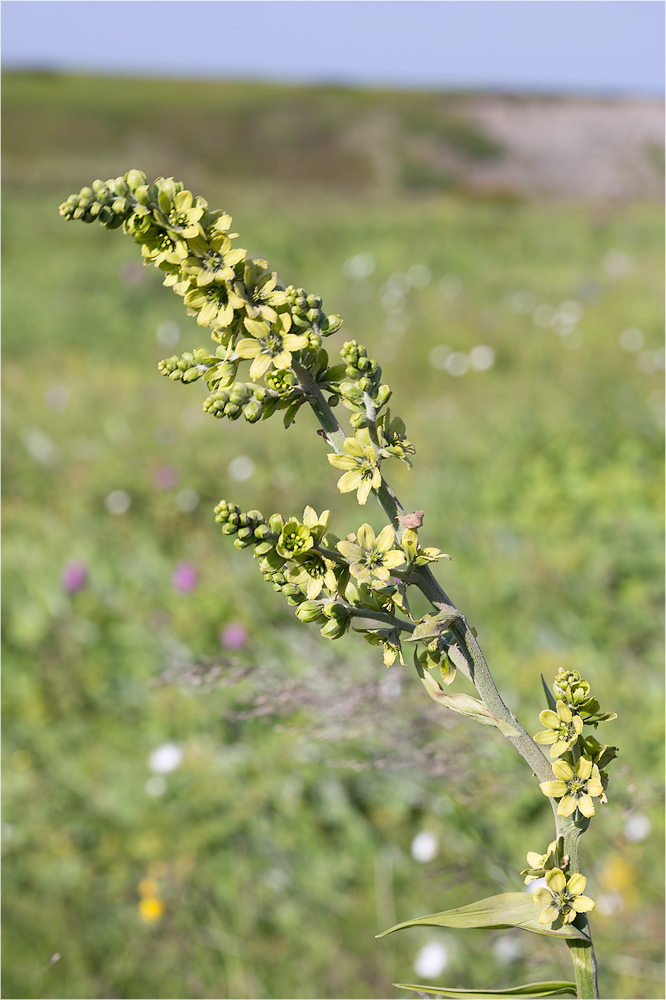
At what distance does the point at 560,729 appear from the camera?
0.87 meters

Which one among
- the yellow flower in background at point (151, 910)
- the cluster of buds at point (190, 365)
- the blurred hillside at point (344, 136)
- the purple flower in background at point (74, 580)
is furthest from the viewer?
the blurred hillside at point (344, 136)

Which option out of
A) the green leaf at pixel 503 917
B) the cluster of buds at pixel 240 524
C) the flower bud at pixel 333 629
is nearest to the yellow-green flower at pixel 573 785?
the green leaf at pixel 503 917

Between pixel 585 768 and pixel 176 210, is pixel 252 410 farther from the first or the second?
pixel 585 768

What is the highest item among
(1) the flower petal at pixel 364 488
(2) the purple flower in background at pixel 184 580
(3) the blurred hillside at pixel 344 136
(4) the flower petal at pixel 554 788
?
(3) the blurred hillside at pixel 344 136

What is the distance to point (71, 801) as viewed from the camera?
299 cm

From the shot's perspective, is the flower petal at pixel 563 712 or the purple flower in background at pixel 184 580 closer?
the flower petal at pixel 563 712

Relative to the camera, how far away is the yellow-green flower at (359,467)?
2.81 ft


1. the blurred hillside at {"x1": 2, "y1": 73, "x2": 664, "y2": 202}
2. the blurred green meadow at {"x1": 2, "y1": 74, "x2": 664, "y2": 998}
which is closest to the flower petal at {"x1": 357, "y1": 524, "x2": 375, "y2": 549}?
the blurred green meadow at {"x1": 2, "y1": 74, "x2": 664, "y2": 998}

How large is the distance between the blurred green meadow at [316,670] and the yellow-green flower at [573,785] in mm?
583

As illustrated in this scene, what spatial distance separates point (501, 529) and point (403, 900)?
192 cm

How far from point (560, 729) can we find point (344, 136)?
2554 centimetres

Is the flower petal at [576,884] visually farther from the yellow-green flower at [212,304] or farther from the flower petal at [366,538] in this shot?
the yellow-green flower at [212,304]

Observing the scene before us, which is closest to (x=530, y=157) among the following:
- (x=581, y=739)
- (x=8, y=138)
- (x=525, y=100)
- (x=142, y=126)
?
(x=525, y=100)

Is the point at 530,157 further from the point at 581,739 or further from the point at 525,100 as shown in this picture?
the point at 581,739
